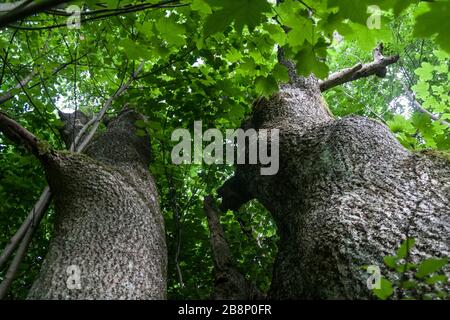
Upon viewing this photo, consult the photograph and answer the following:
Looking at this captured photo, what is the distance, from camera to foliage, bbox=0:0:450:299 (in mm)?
1895

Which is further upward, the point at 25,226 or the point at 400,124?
the point at 400,124

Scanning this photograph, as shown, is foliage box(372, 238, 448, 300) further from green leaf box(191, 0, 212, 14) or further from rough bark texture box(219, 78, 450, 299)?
green leaf box(191, 0, 212, 14)

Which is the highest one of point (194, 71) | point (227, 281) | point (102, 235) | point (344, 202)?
point (194, 71)

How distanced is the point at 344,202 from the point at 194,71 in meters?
2.12

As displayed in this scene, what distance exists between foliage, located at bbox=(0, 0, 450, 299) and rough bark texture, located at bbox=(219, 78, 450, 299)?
2.26 ft

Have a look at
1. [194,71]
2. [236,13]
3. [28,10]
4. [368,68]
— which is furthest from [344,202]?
[368,68]

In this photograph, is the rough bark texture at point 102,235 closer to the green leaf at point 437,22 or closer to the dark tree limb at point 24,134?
the dark tree limb at point 24,134

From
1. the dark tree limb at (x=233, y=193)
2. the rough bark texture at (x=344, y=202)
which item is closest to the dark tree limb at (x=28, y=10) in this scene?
the rough bark texture at (x=344, y=202)

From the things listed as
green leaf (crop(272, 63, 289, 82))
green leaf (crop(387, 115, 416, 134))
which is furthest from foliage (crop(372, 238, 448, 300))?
green leaf (crop(387, 115, 416, 134))

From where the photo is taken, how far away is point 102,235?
2354 mm

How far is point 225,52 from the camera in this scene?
3.79 metres

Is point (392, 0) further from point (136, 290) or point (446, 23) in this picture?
point (136, 290)

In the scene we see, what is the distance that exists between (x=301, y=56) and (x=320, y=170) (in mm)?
893

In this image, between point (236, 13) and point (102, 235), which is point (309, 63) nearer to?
point (236, 13)
